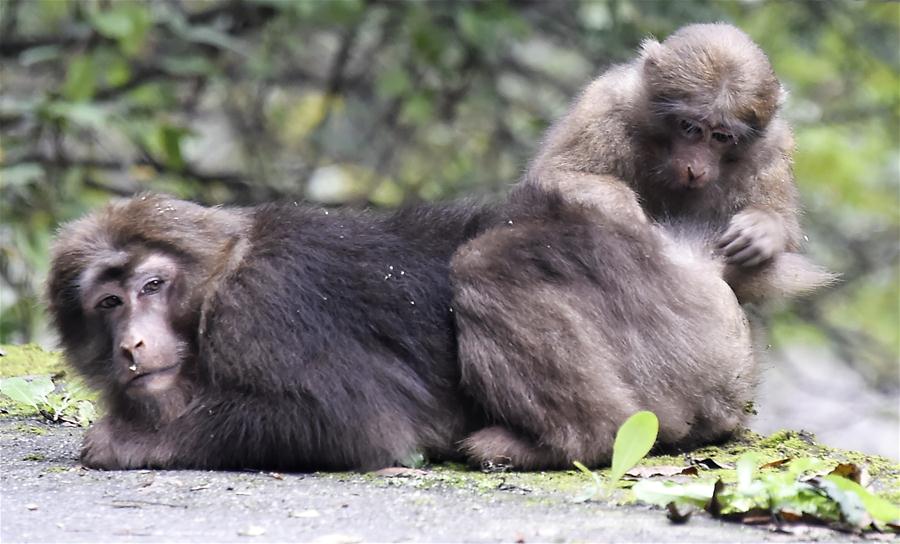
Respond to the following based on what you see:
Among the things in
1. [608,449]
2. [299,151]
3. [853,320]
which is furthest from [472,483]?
[853,320]

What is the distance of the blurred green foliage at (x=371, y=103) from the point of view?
911 cm

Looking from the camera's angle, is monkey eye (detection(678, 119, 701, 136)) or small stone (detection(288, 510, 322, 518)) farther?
monkey eye (detection(678, 119, 701, 136))

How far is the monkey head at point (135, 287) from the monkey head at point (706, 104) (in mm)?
1890

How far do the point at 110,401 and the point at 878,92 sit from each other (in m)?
8.44

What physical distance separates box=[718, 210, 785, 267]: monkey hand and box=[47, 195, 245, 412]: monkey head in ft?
6.54

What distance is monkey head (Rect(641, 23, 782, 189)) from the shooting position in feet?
18.7

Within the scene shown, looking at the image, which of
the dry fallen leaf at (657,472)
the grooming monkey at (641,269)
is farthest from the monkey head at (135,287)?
the dry fallen leaf at (657,472)

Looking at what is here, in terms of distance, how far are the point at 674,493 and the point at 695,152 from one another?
2.11 metres

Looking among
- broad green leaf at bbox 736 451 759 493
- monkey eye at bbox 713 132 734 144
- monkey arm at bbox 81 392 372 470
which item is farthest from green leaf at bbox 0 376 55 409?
broad green leaf at bbox 736 451 759 493

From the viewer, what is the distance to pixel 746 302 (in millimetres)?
5645

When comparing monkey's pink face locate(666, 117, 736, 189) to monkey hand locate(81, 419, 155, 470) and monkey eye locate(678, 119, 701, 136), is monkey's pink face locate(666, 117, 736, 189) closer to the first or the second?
monkey eye locate(678, 119, 701, 136)

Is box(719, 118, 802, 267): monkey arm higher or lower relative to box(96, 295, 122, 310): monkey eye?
higher

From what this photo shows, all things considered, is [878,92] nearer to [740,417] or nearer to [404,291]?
[740,417]

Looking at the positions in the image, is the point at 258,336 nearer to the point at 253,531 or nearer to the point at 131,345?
the point at 131,345
